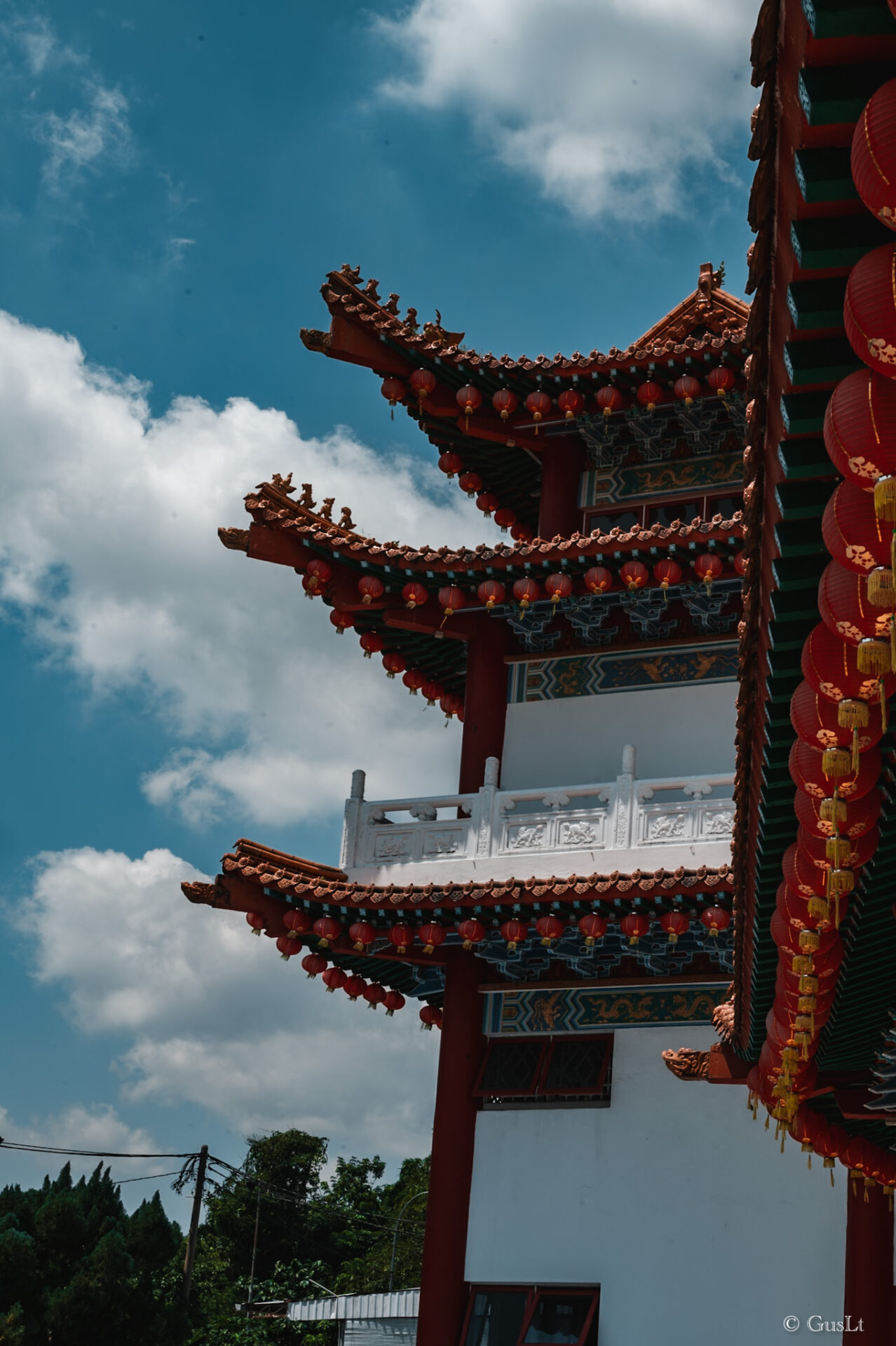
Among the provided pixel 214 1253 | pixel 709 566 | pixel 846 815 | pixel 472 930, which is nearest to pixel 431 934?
pixel 472 930

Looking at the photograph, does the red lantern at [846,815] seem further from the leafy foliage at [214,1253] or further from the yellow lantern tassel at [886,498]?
the leafy foliage at [214,1253]

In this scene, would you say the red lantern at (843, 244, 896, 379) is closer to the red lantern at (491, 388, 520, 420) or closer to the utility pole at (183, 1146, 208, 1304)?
the red lantern at (491, 388, 520, 420)

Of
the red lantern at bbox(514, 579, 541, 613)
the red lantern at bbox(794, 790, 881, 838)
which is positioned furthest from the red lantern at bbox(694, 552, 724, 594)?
the red lantern at bbox(794, 790, 881, 838)

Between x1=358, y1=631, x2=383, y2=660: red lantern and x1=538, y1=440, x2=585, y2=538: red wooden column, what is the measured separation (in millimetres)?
2140

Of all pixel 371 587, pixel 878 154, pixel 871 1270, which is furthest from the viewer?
pixel 371 587

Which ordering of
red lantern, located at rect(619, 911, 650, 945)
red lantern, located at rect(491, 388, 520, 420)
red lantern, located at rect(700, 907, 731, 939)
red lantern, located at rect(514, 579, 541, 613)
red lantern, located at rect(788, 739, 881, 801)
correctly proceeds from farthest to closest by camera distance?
red lantern, located at rect(491, 388, 520, 420)
red lantern, located at rect(514, 579, 541, 613)
red lantern, located at rect(619, 911, 650, 945)
red lantern, located at rect(700, 907, 731, 939)
red lantern, located at rect(788, 739, 881, 801)

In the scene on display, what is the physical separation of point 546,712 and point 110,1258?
27.8ft

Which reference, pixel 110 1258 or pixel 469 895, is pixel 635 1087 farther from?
pixel 110 1258

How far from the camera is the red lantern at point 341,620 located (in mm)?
16672

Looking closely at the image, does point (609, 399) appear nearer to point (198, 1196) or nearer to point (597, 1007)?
point (597, 1007)

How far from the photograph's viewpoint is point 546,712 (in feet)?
53.2

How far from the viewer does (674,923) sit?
13430mm

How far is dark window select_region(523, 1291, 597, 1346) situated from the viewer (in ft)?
43.7

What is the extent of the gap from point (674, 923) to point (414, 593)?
15.3 feet
